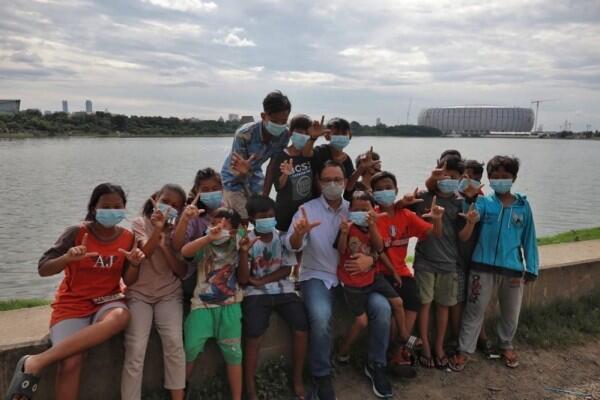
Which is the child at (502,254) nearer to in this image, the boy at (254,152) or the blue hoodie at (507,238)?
the blue hoodie at (507,238)

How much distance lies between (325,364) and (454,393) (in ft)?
3.84

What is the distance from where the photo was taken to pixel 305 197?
4344 mm

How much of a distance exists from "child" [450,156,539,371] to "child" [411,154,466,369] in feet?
0.57

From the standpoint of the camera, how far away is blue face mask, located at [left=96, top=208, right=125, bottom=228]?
127 inches

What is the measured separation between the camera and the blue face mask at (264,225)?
3.57 meters

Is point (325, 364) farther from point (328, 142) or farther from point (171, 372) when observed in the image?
point (328, 142)

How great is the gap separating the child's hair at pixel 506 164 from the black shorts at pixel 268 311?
2223 millimetres

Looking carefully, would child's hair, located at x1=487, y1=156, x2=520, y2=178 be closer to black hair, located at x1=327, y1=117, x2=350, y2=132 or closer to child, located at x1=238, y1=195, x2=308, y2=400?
black hair, located at x1=327, y1=117, x2=350, y2=132

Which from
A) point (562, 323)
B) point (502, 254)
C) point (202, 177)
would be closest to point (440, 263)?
point (502, 254)

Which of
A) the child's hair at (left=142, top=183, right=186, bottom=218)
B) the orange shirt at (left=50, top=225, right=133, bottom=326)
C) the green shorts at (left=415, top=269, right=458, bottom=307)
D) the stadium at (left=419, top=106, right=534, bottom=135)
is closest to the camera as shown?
the orange shirt at (left=50, top=225, right=133, bottom=326)

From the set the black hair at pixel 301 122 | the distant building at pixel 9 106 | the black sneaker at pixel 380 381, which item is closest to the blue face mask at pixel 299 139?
the black hair at pixel 301 122

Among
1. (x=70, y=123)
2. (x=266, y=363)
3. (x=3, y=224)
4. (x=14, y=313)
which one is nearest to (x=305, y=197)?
(x=266, y=363)

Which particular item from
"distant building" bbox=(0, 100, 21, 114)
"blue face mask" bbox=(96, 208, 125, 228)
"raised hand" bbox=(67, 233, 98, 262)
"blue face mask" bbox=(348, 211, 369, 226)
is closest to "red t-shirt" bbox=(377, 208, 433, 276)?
"blue face mask" bbox=(348, 211, 369, 226)

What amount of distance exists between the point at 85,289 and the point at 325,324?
1.79m
